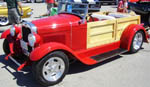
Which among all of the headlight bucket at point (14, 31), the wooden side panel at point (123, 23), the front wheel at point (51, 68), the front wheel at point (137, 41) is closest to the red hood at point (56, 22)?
the front wheel at point (51, 68)

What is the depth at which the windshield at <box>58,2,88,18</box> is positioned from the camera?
4262mm

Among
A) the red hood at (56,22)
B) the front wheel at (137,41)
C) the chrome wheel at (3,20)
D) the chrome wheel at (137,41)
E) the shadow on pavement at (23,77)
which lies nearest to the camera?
the shadow on pavement at (23,77)

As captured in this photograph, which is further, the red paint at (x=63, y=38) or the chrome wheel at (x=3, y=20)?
the chrome wheel at (x=3, y=20)

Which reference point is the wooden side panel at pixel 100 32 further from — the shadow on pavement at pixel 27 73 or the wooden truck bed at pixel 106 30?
the shadow on pavement at pixel 27 73

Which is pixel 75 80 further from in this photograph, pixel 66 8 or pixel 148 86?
pixel 66 8

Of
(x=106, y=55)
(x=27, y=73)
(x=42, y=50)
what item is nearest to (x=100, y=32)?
(x=106, y=55)

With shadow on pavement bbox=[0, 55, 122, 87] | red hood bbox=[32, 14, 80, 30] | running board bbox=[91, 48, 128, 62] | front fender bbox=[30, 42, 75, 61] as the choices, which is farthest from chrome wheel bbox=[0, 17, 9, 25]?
front fender bbox=[30, 42, 75, 61]

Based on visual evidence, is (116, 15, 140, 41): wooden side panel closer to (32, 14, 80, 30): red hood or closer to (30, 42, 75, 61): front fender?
(32, 14, 80, 30): red hood

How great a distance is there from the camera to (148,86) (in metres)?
3.61

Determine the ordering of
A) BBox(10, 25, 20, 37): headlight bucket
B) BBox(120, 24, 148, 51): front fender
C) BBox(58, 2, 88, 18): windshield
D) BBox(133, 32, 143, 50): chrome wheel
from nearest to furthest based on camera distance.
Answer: BBox(58, 2, 88, 18): windshield → BBox(10, 25, 20, 37): headlight bucket → BBox(120, 24, 148, 51): front fender → BBox(133, 32, 143, 50): chrome wheel

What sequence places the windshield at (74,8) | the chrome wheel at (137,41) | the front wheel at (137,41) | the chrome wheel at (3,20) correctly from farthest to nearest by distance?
1. the chrome wheel at (3,20)
2. the chrome wheel at (137,41)
3. the front wheel at (137,41)
4. the windshield at (74,8)

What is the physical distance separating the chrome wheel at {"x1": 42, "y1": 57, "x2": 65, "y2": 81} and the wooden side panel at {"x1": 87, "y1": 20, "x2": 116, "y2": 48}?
1.03 metres

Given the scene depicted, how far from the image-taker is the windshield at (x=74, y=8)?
14.0 ft

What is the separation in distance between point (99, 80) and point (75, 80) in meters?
0.50
